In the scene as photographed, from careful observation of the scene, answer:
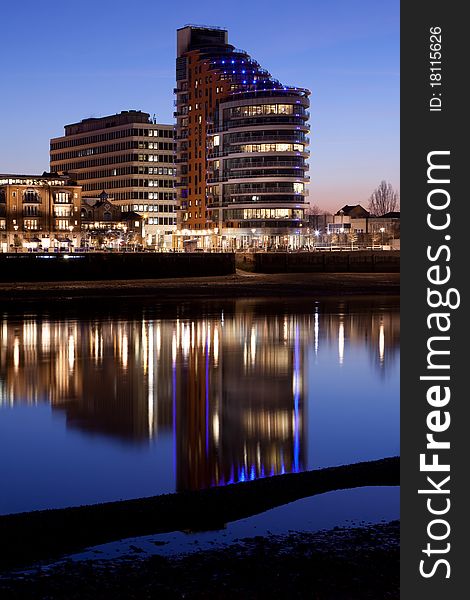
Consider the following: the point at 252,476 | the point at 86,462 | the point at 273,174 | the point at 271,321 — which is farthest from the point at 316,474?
the point at 273,174

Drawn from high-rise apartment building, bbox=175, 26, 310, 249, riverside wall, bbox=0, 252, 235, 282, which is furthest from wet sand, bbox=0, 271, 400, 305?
high-rise apartment building, bbox=175, 26, 310, 249

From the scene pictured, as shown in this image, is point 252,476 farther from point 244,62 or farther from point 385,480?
point 244,62

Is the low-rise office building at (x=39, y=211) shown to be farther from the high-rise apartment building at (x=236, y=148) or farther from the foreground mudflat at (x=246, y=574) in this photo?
the foreground mudflat at (x=246, y=574)

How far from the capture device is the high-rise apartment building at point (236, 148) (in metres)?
167

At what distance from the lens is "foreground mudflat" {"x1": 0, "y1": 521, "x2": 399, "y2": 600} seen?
12188 mm

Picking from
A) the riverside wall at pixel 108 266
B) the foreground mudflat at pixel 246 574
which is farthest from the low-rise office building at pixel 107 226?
the foreground mudflat at pixel 246 574

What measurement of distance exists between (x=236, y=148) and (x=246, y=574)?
161065 millimetres

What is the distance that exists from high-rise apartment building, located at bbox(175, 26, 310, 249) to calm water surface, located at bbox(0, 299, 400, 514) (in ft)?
380

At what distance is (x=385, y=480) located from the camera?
60.8 feet

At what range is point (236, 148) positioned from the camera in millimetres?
171250

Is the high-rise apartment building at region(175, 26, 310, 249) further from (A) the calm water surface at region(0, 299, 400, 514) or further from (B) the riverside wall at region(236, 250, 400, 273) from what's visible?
(A) the calm water surface at region(0, 299, 400, 514)

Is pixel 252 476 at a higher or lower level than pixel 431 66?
lower

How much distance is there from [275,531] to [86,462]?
6.46 meters

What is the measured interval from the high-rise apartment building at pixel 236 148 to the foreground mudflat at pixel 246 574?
148511mm
